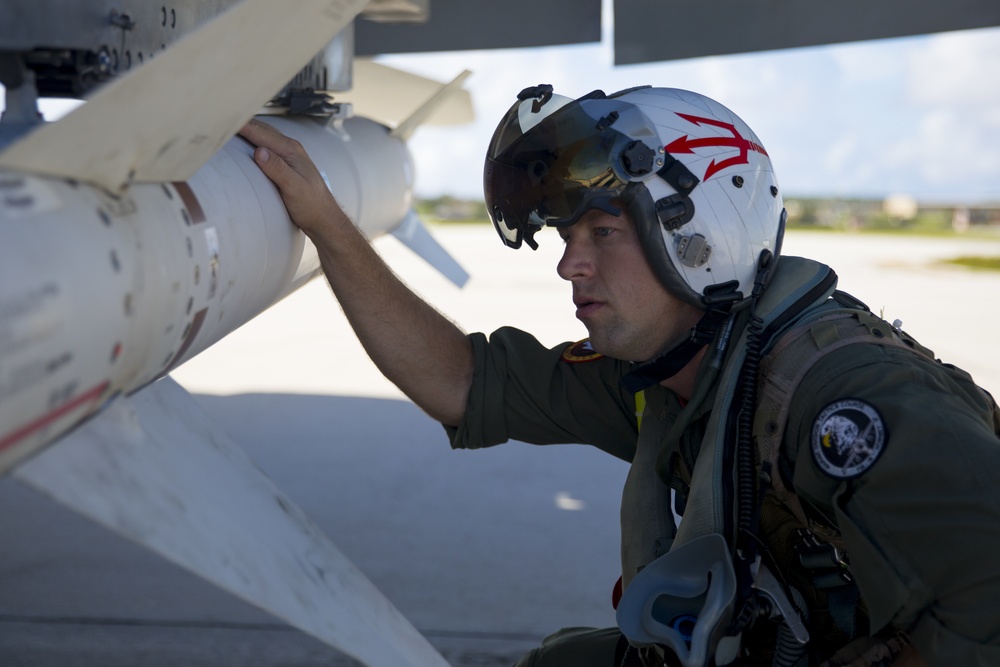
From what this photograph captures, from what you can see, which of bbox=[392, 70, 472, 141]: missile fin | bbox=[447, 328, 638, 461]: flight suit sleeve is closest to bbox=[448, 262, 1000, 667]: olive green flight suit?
bbox=[447, 328, 638, 461]: flight suit sleeve

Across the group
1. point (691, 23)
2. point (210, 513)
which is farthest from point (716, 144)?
point (691, 23)

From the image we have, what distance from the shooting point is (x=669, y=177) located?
6.69 feet

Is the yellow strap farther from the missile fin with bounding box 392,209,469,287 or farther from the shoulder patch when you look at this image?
the missile fin with bounding box 392,209,469,287

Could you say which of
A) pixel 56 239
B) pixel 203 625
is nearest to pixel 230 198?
pixel 56 239

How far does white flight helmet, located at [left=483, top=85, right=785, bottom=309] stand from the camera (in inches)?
80.1

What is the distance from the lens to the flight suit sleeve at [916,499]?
1.51 meters

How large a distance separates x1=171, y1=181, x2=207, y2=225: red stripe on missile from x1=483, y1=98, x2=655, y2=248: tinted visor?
73 cm

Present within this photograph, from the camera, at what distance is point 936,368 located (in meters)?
1.74

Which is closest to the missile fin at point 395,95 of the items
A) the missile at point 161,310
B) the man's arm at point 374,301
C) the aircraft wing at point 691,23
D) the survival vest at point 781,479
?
the aircraft wing at point 691,23

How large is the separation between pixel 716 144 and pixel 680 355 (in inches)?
17.6

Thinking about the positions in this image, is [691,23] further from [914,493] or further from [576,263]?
[914,493]

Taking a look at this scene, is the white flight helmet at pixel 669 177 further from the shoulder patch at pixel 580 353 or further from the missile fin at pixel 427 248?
the missile fin at pixel 427 248

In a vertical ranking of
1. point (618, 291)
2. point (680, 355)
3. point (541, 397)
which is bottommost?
point (541, 397)

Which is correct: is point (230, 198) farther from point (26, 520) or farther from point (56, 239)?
point (26, 520)
